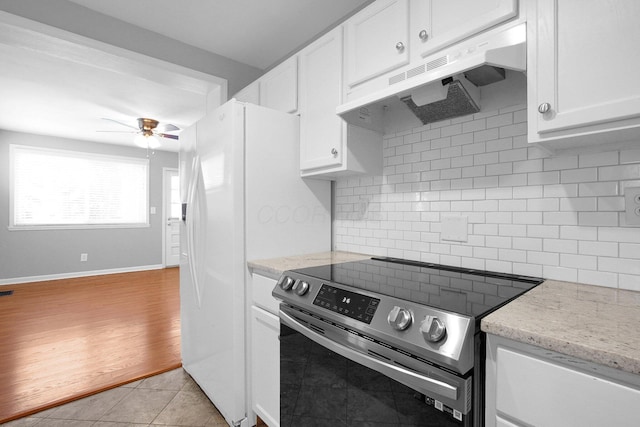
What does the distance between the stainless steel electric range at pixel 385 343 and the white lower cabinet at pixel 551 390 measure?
0.15 ft

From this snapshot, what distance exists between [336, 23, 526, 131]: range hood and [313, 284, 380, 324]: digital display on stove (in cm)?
80

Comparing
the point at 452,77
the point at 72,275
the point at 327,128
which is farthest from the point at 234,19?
the point at 72,275

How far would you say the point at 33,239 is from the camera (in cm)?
498

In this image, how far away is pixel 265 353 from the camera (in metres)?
1.51

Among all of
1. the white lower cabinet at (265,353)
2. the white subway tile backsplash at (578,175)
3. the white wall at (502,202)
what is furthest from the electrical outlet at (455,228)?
the white lower cabinet at (265,353)

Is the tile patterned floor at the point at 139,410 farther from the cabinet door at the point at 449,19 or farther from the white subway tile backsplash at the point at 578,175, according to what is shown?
the cabinet door at the point at 449,19

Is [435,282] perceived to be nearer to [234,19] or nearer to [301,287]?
[301,287]

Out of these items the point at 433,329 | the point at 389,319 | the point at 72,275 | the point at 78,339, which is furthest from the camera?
the point at 72,275

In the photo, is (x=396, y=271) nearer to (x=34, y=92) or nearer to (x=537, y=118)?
(x=537, y=118)

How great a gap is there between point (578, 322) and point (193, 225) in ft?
6.07

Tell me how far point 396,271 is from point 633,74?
0.97 m

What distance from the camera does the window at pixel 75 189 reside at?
16.2ft

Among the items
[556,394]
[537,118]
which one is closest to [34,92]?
[537,118]

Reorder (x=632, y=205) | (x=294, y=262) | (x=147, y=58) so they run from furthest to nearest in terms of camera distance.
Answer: (x=147, y=58), (x=294, y=262), (x=632, y=205)
